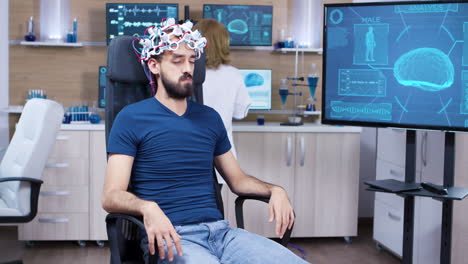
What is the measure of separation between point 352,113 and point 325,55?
359 mm

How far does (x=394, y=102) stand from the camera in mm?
2898

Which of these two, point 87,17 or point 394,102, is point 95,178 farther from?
point 394,102

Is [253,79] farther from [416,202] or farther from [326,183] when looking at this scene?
[416,202]

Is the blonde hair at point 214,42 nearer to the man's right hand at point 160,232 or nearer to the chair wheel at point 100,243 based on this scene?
the man's right hand at point 160,232

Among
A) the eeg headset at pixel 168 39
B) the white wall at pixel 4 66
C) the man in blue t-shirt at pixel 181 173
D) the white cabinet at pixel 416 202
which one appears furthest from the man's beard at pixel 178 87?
the white wall at pixel 4 66

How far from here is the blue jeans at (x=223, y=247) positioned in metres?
1.95

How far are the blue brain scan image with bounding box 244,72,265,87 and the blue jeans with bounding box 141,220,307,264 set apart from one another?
252 centimetres

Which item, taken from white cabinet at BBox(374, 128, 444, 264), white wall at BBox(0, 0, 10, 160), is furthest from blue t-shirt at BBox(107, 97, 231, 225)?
white wall at BBox(0, 0, 10, 160)

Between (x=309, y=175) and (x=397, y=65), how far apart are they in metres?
1.61

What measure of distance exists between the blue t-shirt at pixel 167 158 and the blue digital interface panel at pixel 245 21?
2346 millimetres

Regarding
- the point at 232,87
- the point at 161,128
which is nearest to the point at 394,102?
the point at 232,87

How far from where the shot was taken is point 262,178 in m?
4.30

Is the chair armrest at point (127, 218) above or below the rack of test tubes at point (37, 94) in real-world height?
below

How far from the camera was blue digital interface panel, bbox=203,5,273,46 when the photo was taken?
4.49 meters
